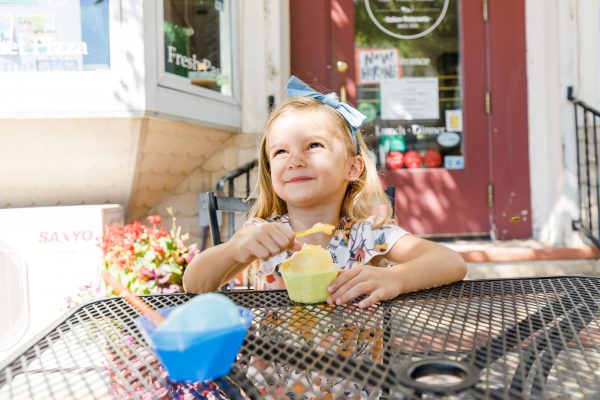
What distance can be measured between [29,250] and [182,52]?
1.71 m

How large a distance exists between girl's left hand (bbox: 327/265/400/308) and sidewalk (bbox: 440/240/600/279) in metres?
2.89

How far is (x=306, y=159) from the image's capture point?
182 centimetres

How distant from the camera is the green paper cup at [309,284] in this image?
46.6 inches

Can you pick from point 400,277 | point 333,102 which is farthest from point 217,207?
point 400,277

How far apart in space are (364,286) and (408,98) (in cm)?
364

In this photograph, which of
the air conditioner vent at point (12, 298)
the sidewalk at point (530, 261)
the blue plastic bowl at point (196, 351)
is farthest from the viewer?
the sidewalk at point (530, 261)

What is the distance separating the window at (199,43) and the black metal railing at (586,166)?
2757mm

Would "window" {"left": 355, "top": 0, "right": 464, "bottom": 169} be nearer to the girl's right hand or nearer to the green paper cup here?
the girl's right hand

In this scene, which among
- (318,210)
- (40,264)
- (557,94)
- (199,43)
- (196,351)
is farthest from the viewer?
(557,94)

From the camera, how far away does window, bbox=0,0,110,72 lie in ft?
11.4

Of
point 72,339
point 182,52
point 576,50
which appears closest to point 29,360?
point 72,339

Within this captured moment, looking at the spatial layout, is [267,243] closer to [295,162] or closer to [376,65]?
[295,162]

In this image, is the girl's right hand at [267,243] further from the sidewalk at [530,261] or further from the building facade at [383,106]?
the sidewalk at [530,261]

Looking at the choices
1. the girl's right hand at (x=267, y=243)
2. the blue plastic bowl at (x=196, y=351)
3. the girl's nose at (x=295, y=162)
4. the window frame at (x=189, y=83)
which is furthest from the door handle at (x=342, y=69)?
the blue plastic bowl at (x=196, y=351)
